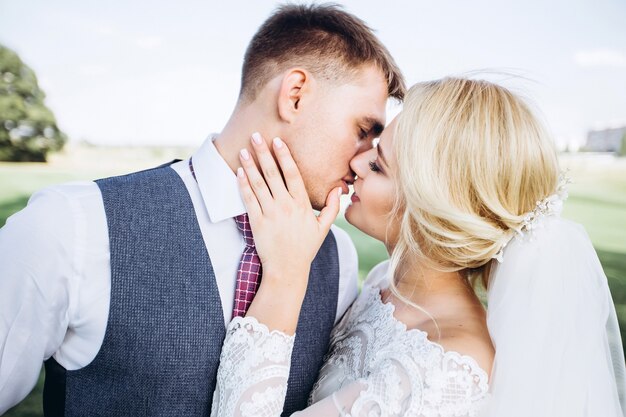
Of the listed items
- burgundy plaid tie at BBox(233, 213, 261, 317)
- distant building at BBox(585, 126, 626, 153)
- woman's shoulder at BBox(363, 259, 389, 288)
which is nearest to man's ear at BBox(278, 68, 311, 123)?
burgundy plaid tie at BBox(233, 213, 261, 317)

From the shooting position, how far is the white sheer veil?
130 cm

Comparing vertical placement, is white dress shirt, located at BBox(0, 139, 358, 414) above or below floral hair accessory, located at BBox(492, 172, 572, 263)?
above

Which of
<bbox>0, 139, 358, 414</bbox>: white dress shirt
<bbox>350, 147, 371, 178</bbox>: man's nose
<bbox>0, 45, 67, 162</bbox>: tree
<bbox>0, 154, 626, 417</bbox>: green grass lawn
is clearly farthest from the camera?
<bbox>0, 45, 67, 162</bbox>: tree

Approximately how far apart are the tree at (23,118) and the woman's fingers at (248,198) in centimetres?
419

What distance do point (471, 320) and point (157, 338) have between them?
0.95m

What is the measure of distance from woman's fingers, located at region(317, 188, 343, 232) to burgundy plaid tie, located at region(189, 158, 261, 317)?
23cm

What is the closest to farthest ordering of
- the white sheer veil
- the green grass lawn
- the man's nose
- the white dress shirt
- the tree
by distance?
the white dress shirt, the white sheer veil, the man's nose, the green grass lawn, the tree

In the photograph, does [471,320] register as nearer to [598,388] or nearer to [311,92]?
[598,388]

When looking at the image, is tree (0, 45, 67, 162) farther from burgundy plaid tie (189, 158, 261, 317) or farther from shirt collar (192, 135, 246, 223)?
burgundy plaid tie (189, 158, 261, 317)

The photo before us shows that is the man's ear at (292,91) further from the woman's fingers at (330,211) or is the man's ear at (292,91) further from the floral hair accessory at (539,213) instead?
the floral hair accessory at (539,213)

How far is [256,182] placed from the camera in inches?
57.1

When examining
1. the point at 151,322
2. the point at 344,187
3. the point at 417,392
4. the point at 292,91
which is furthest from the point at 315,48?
the point at 417,392

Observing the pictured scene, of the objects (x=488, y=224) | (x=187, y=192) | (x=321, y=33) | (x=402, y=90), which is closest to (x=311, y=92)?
(x=321, y=33)

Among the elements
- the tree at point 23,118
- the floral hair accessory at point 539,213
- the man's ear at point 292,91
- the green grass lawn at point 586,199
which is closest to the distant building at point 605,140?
the green grass lawn at point 586,199
